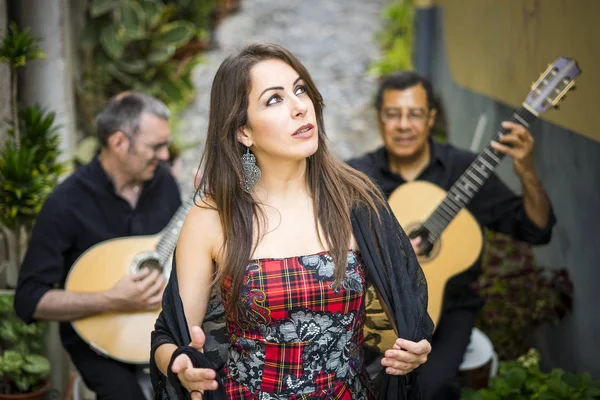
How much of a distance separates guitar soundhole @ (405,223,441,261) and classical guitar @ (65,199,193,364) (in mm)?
1072

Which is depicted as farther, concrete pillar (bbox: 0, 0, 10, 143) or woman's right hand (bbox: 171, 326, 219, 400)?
concrete pillar (bbox: 0, 0, 10, 143)

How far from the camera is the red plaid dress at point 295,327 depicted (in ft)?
7.80

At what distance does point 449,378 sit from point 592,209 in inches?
41.5

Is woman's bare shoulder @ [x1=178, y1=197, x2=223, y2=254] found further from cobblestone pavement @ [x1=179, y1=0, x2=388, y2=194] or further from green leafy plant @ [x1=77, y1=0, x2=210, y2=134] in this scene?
cobblestone pavement @ [x1=179, y1=0, x2=388, y2=194]

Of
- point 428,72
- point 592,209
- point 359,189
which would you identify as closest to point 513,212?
point 592,209

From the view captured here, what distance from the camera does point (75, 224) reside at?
355cm

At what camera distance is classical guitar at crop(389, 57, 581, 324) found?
337cm

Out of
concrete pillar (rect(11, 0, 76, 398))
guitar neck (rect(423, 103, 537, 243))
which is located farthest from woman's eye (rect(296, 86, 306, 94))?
concrete pillar (rect(11, 0, 76, 398))

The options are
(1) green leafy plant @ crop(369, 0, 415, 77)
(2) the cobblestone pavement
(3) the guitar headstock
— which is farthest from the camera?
(1) green leafy plant @ crop(369, 0, 415, 77)

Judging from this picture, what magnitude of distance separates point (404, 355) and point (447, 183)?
1670 millimetres

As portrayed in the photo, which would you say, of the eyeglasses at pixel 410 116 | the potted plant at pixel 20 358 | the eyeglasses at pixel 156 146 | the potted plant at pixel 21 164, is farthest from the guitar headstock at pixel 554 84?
the potted plant at pixel 20 358

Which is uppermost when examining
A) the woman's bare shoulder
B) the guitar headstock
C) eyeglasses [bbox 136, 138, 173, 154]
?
the guitar headstock

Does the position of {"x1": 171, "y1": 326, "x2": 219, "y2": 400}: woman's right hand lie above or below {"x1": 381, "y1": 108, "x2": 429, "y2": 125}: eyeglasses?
below

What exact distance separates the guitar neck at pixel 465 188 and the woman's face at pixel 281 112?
119cm
